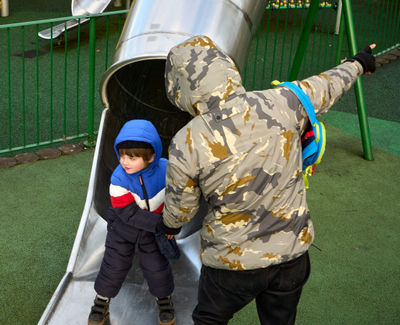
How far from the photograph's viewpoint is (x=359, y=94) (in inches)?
227

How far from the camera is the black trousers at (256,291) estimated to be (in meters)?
2.63

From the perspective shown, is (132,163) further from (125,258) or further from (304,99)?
(304,99)

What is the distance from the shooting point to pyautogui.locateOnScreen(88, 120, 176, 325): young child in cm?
307

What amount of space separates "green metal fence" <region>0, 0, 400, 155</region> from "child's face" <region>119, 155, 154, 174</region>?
2.39 meters

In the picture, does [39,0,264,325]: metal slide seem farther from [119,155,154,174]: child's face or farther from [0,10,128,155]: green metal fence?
[0,10,128,155]: green metal fence

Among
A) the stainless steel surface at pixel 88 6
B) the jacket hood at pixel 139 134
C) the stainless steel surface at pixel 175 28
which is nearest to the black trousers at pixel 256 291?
the jacket hood at pixel 139 134

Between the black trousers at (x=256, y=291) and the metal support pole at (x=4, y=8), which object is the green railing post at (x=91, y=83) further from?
the metal support pole at (x=4, y=8)

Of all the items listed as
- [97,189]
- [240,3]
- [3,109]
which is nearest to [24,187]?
[97,189]

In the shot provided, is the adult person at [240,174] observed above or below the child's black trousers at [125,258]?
above

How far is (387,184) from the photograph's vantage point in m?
5.50

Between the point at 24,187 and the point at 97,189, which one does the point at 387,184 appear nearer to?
the point at 97,189

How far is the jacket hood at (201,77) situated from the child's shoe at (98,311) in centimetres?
150

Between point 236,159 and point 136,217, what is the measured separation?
97 centimetres

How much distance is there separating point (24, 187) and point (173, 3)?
1.99 meters
